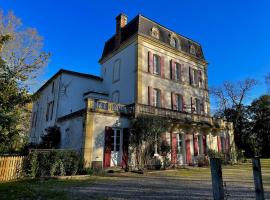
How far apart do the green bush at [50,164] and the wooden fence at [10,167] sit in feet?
0.96

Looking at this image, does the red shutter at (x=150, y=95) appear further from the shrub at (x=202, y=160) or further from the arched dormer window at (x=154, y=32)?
the shrub at (x=202, y=160)

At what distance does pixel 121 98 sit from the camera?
1927cm

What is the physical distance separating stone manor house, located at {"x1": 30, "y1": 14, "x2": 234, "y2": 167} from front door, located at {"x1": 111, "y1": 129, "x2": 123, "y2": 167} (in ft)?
0.19

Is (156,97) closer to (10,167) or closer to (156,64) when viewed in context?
(156,64)

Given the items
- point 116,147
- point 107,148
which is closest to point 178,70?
point 116,147

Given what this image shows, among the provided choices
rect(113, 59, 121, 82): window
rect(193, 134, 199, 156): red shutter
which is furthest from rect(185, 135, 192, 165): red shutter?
rect(113, 59, 121, 82): window

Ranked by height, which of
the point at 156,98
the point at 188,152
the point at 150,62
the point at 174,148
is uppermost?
the point at 150,62

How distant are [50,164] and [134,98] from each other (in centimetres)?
870

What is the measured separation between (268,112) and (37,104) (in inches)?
1340

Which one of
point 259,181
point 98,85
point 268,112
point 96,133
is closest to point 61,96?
point 98,85

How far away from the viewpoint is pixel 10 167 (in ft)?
33.7

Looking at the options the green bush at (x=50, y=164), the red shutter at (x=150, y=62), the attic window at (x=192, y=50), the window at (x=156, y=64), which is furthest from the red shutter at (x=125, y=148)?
the attic window at (x=192, y=50)

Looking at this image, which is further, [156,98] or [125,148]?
[156,98]

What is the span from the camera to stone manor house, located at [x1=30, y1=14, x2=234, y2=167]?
13969mm
